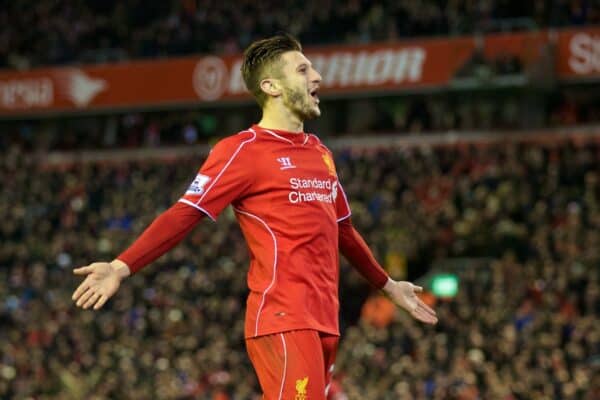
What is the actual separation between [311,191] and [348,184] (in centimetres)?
1943

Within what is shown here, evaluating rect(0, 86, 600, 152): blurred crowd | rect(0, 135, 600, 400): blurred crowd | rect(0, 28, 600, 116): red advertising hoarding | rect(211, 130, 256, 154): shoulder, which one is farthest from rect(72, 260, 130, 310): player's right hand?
rect(0, 86, 600, 152): blurred crowd

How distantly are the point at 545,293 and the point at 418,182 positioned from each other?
6.41 m

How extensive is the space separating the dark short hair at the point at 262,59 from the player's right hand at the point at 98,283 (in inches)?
43.2

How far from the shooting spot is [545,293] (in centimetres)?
1894

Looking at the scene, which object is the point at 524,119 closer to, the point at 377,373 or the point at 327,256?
the point at 377,373

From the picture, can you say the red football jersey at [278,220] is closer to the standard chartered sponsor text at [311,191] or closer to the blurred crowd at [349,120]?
the standard chartered sponsor text at [311,191]

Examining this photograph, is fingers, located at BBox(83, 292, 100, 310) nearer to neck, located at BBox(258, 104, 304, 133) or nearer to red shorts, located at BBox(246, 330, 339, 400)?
red shorts, located at BBox(246, 330, 339, 400)

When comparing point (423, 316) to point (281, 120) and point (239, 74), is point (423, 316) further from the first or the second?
point (239, 74)

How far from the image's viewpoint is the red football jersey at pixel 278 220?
5.90m

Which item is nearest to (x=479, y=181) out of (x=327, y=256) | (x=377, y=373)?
(x=377, y=373)

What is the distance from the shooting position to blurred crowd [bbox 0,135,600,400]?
56.4ft

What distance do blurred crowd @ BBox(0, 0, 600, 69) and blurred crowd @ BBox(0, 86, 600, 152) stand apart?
5.20 ft

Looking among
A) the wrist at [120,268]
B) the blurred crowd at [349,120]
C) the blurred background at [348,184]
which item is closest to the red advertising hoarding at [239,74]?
the blurred background at [348,184]

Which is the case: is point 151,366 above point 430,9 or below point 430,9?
below
